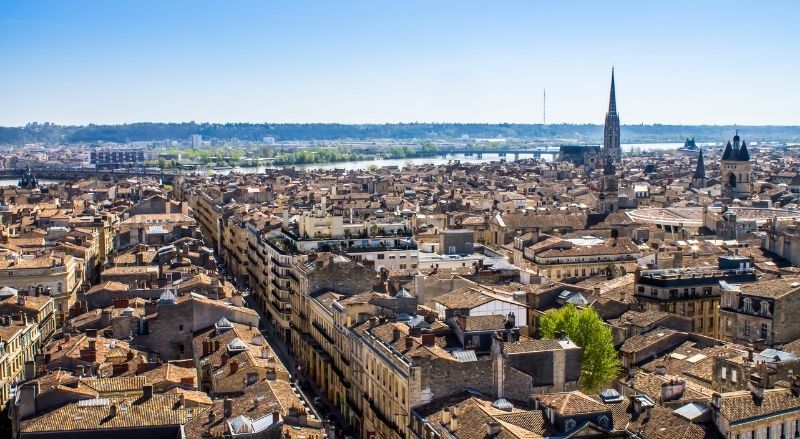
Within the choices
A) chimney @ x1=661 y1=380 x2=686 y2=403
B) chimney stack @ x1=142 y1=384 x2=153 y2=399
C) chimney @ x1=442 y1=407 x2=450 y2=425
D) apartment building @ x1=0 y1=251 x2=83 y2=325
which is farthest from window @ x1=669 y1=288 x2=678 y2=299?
apartment building @ x1=0 y1=251 x2=83 y2=325

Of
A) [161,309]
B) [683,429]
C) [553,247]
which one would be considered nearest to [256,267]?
[553,247]

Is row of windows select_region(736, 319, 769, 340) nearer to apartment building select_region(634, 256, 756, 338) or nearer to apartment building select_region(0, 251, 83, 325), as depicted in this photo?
apartment building select_region(634, 256, 756, 338)

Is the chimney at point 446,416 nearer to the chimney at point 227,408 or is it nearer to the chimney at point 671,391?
the chimney at point 227,408

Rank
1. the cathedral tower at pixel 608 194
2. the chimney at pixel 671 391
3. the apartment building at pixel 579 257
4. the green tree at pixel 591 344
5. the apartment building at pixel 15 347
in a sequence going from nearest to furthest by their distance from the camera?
1. the chimney at pixel 671 391
2. the green tree at pixel 591 344
3. the apartment building at pixel 15 347
4. the apartment building at pixel 579 257
5. the cathedral tower at pixel 608 194

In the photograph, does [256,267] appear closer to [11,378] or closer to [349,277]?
[349,277]

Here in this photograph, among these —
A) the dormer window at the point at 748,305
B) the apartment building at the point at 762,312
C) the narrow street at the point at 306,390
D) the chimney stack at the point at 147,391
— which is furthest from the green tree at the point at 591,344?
the chimney stack at the point at 147,391

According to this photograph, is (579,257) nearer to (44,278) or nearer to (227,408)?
(44,278)
